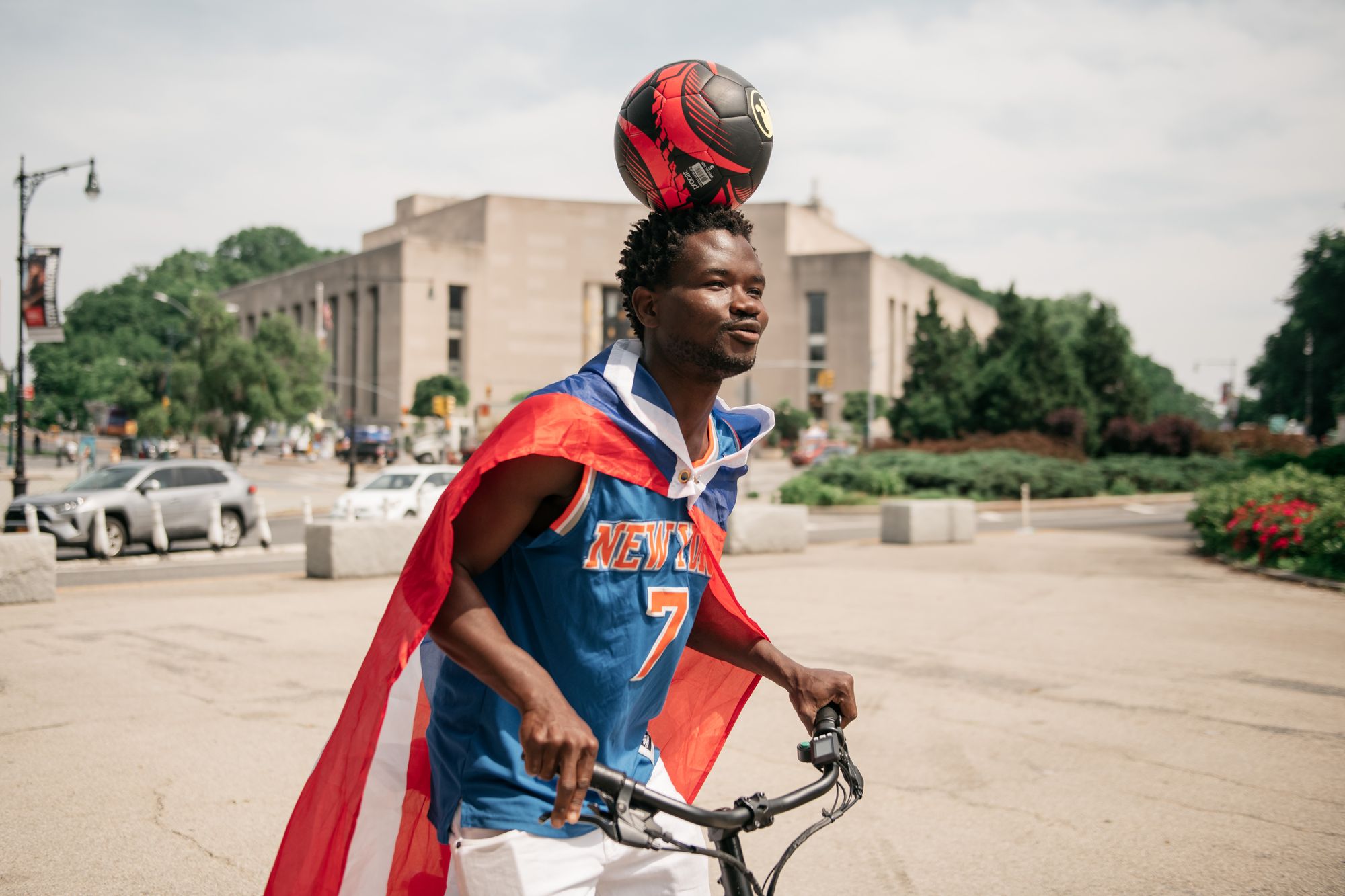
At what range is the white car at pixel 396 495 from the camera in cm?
2219

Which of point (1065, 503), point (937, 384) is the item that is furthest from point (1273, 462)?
point (937, 384)

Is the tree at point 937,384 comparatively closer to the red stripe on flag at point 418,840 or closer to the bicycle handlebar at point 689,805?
the red stripe on flag at point 418,840

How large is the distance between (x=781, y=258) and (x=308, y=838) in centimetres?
9720

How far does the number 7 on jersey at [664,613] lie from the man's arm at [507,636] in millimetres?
270

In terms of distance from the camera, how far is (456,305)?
9544 centimetres

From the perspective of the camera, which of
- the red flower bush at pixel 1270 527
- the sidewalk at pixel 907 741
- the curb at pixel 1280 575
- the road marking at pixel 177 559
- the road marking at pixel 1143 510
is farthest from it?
the road marking at pixel 1143 510

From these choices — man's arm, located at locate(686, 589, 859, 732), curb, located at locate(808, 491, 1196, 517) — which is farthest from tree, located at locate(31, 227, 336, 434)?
man's arm, located at locate(686, 589, 859, 732)

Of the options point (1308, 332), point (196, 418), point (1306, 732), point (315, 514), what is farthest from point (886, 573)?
point (1308, 332)

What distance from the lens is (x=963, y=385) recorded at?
153ft

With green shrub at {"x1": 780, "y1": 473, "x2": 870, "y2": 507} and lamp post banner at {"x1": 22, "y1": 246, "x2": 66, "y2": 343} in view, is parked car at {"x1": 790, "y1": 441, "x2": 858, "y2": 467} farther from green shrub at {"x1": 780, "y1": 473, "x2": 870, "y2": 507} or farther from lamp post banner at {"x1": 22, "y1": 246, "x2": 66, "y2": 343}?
lamp post banner at {"x1": 22, "y1": 246, "x2": 66, "y2": 343}

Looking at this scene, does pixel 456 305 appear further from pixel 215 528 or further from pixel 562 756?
pixel 562 756

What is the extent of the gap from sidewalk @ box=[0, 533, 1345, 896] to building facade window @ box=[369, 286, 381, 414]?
→ 283 ft

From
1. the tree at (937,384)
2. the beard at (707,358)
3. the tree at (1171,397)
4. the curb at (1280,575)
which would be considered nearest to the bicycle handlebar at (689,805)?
the beard at (707,358)

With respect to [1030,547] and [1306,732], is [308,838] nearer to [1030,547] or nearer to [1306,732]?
[1306,732]
